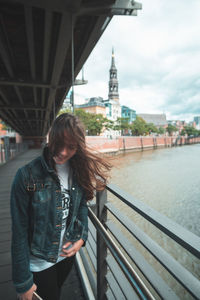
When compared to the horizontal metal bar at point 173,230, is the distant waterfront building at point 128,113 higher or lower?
higher

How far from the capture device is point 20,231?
97cm

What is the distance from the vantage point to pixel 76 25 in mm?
3889

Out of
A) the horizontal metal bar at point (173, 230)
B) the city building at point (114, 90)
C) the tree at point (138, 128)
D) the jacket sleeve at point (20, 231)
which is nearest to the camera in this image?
the horizontal metal bar at point (173, 230)

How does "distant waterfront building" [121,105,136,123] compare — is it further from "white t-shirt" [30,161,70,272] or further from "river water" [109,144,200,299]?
"white t-shirt" [30,161,70,272]

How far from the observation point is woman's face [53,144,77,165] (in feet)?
3.53

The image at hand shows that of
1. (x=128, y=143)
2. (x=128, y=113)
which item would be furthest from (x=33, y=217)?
(x=128, y=113)

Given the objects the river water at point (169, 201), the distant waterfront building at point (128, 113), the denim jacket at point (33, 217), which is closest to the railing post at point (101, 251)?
the denim jacket at point (33, 217)

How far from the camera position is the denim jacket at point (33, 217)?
37.7 inches

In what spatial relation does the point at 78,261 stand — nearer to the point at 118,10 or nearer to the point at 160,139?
the point at 118,10

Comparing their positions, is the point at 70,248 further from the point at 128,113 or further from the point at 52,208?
the point at 128,113

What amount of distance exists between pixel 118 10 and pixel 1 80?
503 centimetres

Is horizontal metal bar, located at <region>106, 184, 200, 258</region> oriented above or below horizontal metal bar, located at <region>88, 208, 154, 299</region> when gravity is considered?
above

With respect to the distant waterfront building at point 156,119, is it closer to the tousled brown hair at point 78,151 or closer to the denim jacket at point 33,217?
the tousled brown hair at point 78,151

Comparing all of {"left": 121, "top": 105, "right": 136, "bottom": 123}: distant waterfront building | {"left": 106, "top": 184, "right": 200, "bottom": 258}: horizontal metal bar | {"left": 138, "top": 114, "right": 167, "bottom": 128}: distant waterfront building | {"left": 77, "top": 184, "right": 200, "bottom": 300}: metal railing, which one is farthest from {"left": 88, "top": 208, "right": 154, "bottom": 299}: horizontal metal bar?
{"left": 138, "top": 114, "right": 167, "bottom": 128}: distant waterfront building
